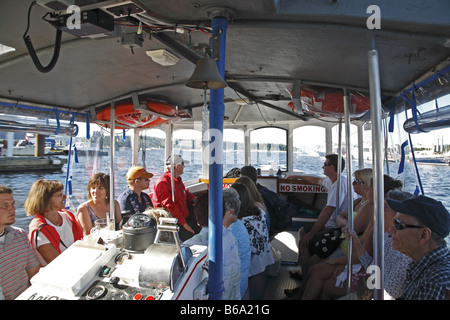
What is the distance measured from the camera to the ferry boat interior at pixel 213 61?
1584 millimetres

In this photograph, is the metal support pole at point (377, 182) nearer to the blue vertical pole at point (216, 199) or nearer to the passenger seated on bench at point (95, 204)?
the blue vertical pole at point (216, 199)

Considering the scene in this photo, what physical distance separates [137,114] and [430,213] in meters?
3.51

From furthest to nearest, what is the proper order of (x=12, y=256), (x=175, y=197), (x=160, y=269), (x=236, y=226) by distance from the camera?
1. (x=175, y=197)
2. (x=236, y=226)
3. (x=12, y=256)
4. (x=160, y=269)

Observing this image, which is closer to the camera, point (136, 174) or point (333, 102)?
point (333, 102)

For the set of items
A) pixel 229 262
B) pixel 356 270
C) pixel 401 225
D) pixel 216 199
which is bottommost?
pixel 356 270

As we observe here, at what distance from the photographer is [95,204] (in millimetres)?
3385

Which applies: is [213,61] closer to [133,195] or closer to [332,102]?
[332,102]

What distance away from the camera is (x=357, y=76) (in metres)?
2.63

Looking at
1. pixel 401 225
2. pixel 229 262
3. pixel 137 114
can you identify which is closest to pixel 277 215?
pixel 229 262

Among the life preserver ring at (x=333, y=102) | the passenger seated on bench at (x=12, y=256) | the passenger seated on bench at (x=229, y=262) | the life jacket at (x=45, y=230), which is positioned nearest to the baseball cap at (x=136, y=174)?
the life jacket at (x=45, y=230)

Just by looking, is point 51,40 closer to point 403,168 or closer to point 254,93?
point 254,93

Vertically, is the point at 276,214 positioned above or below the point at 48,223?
below
